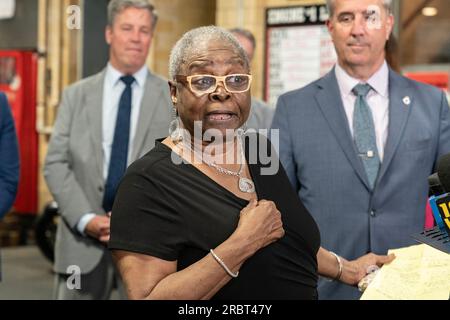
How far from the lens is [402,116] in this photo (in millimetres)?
2801

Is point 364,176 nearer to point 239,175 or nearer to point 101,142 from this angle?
point 239,175

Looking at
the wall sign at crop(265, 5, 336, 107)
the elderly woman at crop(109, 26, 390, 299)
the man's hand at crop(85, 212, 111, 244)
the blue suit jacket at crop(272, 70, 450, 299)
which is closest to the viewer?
the elderly woman at crop(109, 26, 390, 299)

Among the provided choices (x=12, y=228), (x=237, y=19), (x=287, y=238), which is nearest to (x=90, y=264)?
(x=287, y=238)

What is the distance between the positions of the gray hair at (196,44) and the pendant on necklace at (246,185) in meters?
0.28

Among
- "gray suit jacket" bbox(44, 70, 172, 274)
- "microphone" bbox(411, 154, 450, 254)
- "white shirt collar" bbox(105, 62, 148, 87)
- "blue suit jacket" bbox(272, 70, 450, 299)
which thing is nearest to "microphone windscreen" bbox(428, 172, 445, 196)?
"microphone" bbox(411, 154, 450, 254)

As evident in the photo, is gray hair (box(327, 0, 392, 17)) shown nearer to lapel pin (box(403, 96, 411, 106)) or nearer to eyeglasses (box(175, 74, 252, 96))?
lapel pin (box(403, 96, 411, 106))

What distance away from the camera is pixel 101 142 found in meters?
3.62

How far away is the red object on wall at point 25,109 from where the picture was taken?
909 cm

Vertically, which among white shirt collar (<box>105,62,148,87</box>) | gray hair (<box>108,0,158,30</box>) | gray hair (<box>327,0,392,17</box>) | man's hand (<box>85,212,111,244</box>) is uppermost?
gray hair (<box>108,0,158,30</box>)

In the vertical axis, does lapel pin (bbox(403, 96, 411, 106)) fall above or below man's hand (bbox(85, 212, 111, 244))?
above

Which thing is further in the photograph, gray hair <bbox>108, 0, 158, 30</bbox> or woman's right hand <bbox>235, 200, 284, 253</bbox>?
gray hair <bbox>108, 0, 158, 30</bbox>

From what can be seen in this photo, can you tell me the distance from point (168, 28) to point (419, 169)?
490 cm

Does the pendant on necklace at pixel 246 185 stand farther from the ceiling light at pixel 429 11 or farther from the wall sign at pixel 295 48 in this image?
the wall sign at pixel 295 48

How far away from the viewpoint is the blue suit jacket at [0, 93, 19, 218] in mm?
3805
